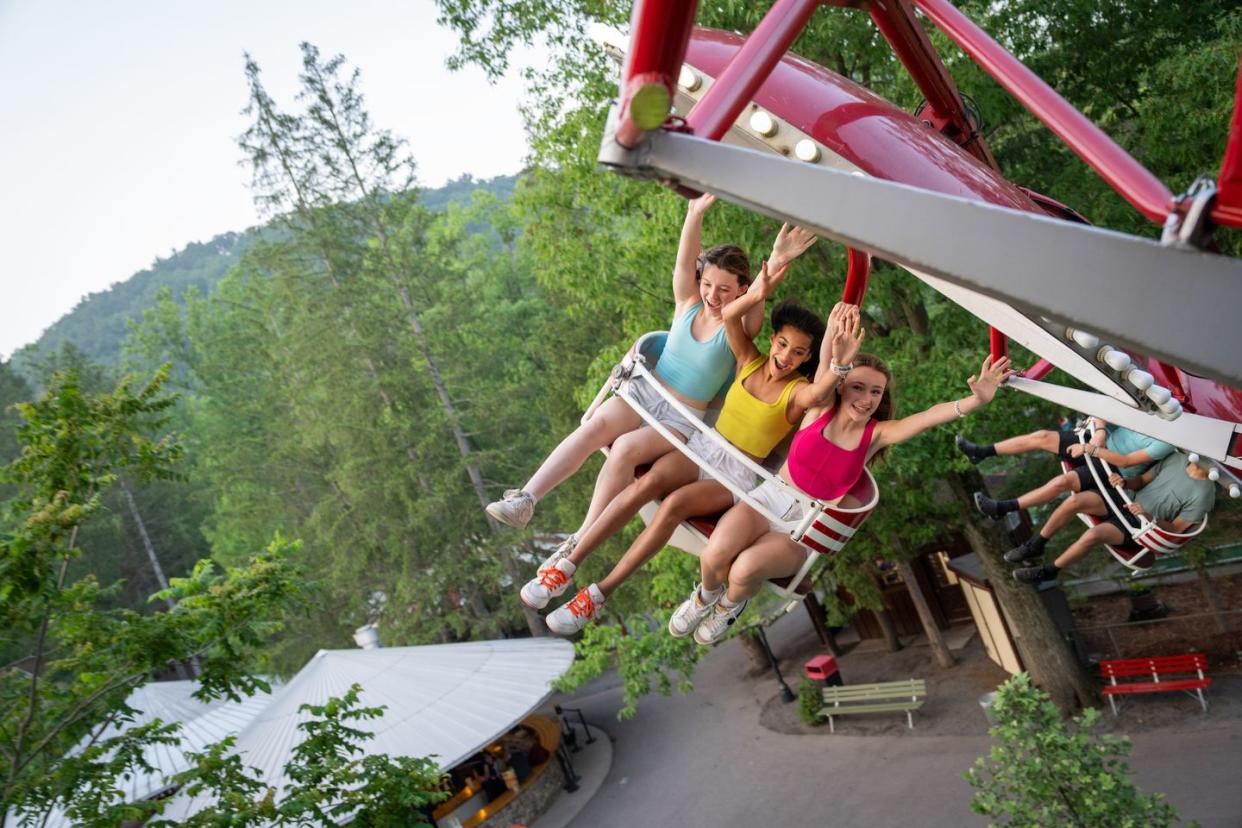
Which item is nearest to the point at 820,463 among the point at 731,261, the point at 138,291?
the point at 731,261

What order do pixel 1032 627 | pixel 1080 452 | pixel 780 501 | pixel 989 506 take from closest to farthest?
1. pixel 780 501
2. pixel 1080 452
3. pixel 989 506
4. pixel 1032 627

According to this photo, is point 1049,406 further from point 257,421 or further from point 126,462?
point 257,421

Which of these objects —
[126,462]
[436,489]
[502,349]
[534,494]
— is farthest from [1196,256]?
[502,349]

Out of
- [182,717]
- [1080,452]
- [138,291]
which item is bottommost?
[182,717]

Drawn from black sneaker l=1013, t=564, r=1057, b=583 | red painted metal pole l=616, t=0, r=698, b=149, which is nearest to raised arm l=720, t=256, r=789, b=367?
red painted metal pole l=616, t=0, r=698, b=149

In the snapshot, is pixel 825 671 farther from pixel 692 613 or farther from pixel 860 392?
pixel 860 392

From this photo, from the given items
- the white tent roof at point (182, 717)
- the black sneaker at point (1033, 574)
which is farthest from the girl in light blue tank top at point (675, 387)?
the white tent roof at point (182, 717)

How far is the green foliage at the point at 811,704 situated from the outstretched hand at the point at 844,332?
17296mm

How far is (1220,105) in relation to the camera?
32.2 ft

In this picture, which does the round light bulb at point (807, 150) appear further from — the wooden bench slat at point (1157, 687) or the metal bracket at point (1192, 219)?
the wooden bench slat at point (1157, 687)

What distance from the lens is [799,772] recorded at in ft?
58.2

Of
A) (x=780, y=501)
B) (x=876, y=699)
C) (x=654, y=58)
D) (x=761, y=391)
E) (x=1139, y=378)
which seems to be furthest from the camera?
(x=876, y=699)

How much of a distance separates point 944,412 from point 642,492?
1377 mm

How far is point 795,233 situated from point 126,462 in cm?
718
